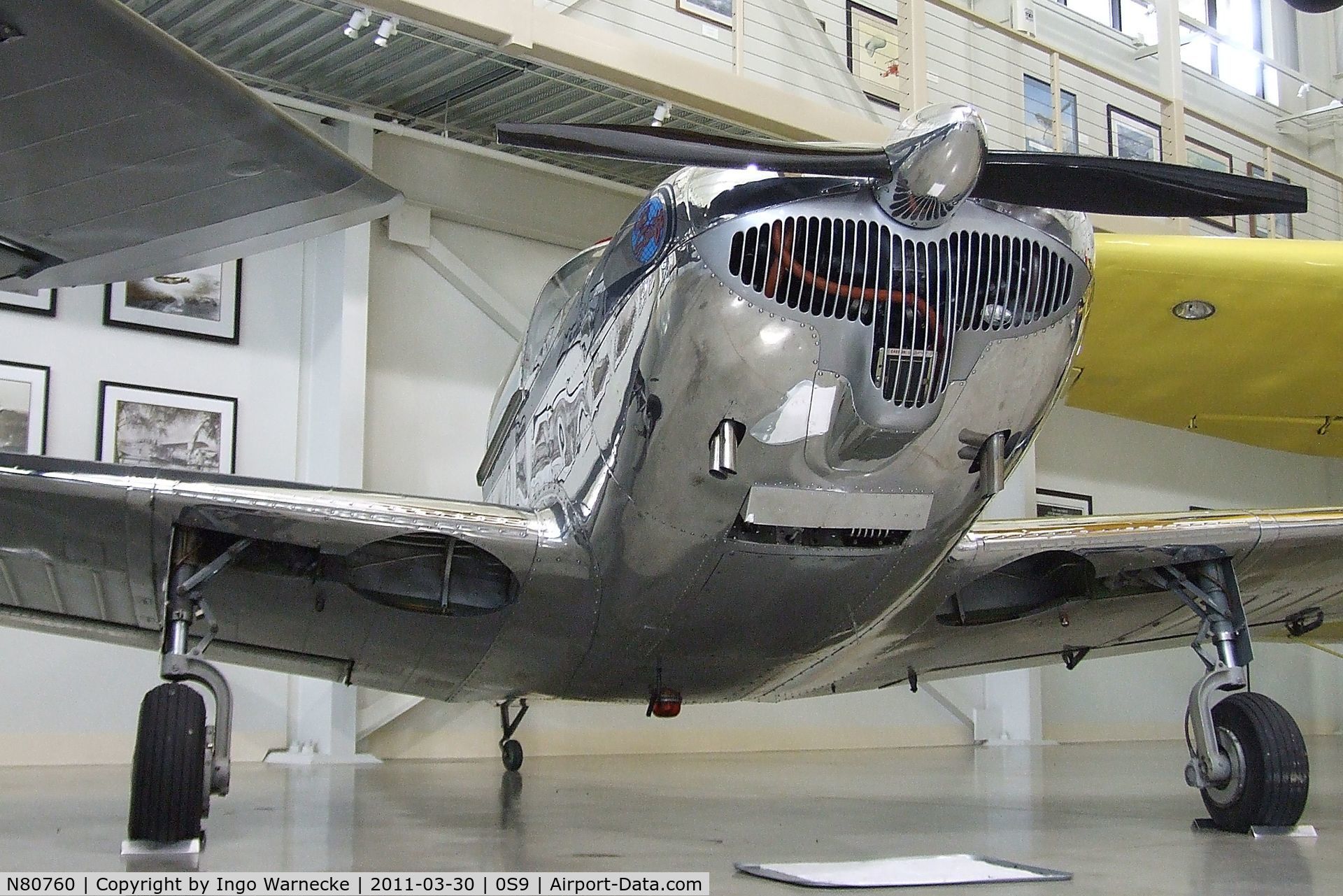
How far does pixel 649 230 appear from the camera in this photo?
9.59 feet

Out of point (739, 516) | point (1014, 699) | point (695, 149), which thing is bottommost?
point (1014, 699)

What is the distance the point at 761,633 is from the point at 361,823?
1399 mm

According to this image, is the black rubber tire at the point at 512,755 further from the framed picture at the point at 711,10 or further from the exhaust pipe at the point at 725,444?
the framed picture at the point at 711,10

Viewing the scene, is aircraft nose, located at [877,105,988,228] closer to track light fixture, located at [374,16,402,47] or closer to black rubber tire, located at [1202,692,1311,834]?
black rubber tire, located at [1202,692,1311,834]

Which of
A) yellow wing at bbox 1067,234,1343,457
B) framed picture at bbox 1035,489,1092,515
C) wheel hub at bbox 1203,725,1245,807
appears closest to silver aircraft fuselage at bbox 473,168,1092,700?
wheel hub at bbox 1203,725,1245,807

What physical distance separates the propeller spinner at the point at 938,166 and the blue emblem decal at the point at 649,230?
0.53 ft

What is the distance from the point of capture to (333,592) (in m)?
3.85

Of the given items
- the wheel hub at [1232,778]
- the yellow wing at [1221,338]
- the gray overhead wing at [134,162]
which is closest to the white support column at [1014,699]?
the yellow wing at [1221,338]

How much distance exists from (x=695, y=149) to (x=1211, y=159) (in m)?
13.8

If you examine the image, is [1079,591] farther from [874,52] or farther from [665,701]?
[874,52]

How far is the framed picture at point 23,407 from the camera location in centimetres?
708

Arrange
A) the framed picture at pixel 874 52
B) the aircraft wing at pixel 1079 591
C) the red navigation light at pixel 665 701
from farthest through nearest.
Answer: the framed picture at pixel 874 52 → the red navigation light at pixel 665 701 → the aircraft wing at pixel 1079 591

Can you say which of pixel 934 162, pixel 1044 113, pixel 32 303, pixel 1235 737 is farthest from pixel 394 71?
pixel 1044 113

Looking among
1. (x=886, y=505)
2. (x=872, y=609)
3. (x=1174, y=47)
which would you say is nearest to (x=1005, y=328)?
(x=886, y=505)
